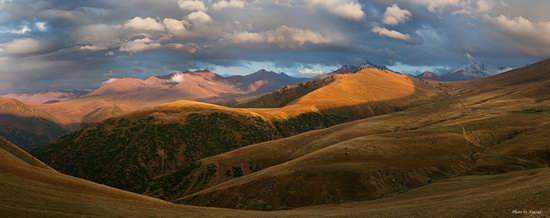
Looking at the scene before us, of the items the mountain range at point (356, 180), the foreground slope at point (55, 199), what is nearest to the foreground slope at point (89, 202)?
the foreground slope at point (55, 199)

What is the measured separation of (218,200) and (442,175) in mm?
57402

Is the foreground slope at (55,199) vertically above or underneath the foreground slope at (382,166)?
above

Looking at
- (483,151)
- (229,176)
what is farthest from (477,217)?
(229,176)

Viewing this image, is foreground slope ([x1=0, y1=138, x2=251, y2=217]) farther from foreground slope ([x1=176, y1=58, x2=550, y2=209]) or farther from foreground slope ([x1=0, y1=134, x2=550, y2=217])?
foreground slope ([x1=176, y1=58, x2=550, y2=209])

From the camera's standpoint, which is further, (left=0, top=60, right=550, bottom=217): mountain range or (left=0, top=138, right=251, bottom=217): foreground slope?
(left=0, top=60, right=550, bottom=217): mountain range

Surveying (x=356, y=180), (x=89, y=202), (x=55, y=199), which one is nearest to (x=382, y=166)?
(x=356, y=180)

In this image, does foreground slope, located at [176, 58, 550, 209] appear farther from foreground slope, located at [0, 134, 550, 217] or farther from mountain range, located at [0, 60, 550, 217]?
foreground slope, located at [0, 134, 550, 217]

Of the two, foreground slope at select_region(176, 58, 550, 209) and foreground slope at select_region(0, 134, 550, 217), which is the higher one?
foreground slope at select_region(0, 134, 550, 217)

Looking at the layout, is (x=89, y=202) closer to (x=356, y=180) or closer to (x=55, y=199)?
(x=55, y=199)

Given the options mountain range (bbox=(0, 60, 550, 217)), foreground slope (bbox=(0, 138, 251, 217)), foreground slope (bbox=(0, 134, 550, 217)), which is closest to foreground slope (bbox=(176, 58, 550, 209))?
mountain range (bbox=(0, 60, 550, 217))

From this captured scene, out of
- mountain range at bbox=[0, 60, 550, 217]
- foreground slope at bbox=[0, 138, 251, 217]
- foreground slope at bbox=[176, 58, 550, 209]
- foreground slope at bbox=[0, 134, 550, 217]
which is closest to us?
foreground slope at bbox=[0, 134, 550, 217]

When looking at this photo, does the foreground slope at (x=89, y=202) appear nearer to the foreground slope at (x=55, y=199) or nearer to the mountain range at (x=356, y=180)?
the foreground slope at (x=55, y=199)

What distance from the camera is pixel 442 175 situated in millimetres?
119625

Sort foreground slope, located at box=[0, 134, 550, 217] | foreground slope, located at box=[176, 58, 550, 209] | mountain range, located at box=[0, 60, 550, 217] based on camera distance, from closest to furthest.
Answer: foreground slope, located at box=[0, 134, 550, 217], mountain range, located at box=[0, 60, 550, 217], foreground slope, located at box=[176, 58, 550, 209]
